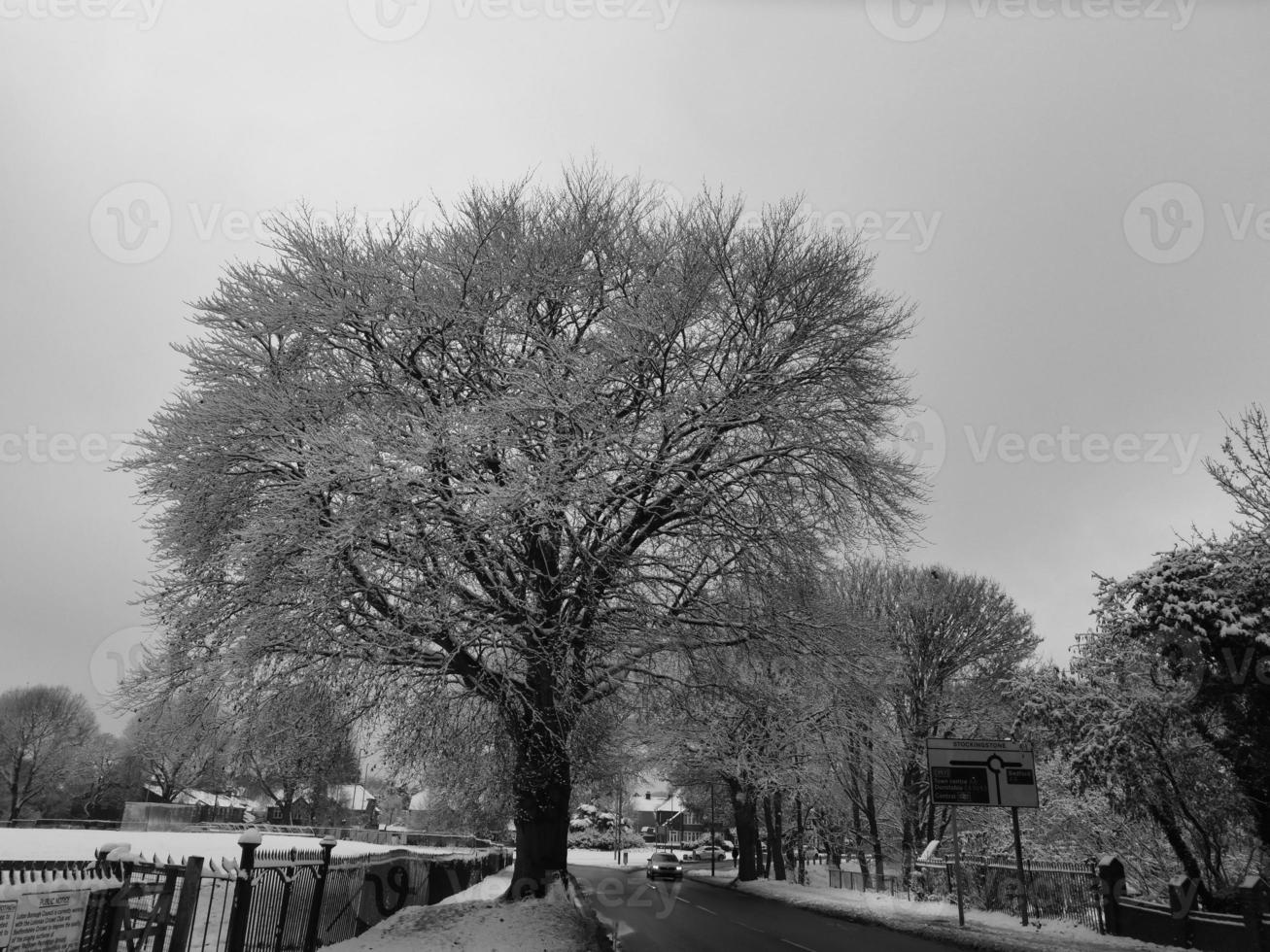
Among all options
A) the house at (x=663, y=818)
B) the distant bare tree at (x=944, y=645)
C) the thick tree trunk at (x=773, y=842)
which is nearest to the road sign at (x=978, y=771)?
Result: the distant bare tree at (x=944, y=645)

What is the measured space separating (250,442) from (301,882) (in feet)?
22.2

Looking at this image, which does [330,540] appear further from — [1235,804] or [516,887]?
[1235,804]

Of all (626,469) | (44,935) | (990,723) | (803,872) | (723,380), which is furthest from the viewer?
(803,872)

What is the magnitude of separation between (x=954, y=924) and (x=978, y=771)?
3.43m

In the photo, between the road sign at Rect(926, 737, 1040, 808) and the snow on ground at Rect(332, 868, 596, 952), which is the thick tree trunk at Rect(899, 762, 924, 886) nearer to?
the road sign at Rect(926, 737, 1040, 808)

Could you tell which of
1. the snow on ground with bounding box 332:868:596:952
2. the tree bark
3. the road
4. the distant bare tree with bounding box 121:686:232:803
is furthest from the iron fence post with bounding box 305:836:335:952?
the tree bark

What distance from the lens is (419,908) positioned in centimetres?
1398

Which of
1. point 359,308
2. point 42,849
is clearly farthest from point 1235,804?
point 42,849

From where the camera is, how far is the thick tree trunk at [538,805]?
13945 millimetres

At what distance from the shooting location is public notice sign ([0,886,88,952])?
546 centimetres

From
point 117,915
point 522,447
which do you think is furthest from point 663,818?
point 117,915

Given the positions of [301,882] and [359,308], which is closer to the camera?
[301,882]

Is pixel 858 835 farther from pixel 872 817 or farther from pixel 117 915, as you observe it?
pixel 117 915

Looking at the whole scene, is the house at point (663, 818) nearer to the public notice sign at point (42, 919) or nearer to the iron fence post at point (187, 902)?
the iron fence post at point (187, 902)
